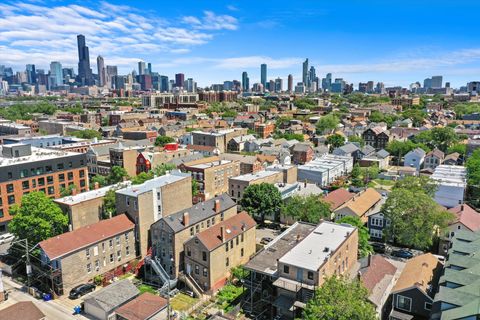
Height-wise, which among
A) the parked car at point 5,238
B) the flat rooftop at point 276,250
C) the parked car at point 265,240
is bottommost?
the parked car at point 5,238

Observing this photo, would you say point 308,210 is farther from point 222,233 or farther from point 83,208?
point 83,208

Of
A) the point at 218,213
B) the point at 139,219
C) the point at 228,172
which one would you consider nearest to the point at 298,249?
the point at 218,213

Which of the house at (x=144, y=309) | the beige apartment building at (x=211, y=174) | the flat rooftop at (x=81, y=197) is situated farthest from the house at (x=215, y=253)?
the beige apartment building at (x=211, y=174)

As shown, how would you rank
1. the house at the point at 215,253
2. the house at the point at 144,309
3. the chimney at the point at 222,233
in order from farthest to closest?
the chimney at the point at 222,233 < the house at the point at 215,253 < the house at the point at 144,309

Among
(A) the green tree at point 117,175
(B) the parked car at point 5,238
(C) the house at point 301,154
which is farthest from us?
(C) the house at point 301,154

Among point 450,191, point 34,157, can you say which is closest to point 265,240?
point 450,191

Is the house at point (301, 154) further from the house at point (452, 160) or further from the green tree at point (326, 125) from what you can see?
the green tree at point (326, 125)

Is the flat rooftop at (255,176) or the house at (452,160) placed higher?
the flat rooftop at (255,176)
